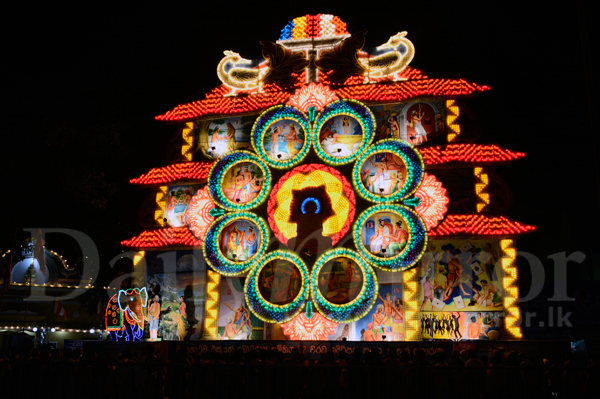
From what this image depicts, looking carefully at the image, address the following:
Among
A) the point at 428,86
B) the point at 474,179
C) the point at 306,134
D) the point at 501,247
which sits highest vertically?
the point at 428,86

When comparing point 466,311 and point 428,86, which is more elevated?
point 428,86

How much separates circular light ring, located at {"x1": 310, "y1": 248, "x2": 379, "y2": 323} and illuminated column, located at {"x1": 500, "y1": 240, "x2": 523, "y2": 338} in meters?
4.66

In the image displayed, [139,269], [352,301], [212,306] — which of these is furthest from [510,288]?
[139,269]

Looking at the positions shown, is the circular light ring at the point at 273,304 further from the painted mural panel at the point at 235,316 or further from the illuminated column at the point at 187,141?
the illuminated column at the point at 187,141

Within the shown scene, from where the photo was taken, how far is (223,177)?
77.9ft

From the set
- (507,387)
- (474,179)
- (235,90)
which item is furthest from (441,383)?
(235,90)

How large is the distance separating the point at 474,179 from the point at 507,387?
13.2 m

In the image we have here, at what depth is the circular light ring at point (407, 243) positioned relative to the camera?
2069cm

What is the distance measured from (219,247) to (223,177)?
2944 mm

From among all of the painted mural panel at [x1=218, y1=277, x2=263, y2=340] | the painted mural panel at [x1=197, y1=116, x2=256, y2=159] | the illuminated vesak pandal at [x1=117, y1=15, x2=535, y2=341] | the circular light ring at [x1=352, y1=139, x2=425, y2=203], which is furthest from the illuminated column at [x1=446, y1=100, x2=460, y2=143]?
the painted mural panel at [x1=218, y1=277, x2=263, y2=340]

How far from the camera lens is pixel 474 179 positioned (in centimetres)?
2227

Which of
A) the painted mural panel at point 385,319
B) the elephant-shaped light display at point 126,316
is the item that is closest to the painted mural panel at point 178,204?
the elephant-shaped light display at point 126,316

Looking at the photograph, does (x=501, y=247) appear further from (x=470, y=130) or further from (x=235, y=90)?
(x=235, y=90)

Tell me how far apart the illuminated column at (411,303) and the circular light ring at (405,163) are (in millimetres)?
2876
